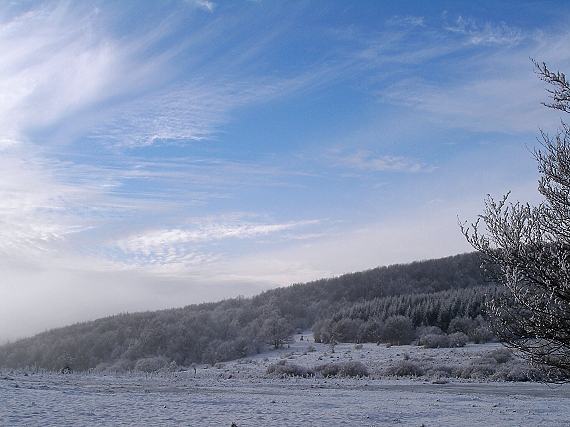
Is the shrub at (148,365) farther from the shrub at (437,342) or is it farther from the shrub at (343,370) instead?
the shrub at (437,342)

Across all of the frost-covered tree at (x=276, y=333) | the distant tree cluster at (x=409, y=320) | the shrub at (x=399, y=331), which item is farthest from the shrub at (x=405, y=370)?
the frost-covered tree at (x=276, y=333)

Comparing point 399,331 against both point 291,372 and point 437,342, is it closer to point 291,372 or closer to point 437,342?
point 437,342

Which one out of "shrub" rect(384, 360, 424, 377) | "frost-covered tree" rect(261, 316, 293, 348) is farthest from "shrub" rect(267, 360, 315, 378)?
"frost-covered tree" rect(261, 316, 293, 348)

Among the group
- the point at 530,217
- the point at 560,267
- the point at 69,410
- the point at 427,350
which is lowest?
the point at 427,350

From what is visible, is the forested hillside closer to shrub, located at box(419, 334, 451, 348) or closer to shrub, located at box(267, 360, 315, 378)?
shrub, located at box(419, 334, 451, 348)

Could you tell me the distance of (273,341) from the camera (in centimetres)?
7781

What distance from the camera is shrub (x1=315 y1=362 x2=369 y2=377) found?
3772 centimetres

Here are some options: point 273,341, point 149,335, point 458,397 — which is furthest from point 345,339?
point 458,397

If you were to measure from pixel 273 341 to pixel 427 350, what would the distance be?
27984mm

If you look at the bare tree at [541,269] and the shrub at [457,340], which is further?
the shrub at [457,340]

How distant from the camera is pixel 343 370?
126ft

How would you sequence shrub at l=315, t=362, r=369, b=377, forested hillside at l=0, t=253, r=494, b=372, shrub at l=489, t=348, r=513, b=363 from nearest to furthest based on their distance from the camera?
shrub at l=315, t=362, r=369, b=377 → shrub at l=489, t=348, r=513, b=363 → forested hillside at l=0, t=253, r=494, b=372

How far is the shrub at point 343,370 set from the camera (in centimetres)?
3772

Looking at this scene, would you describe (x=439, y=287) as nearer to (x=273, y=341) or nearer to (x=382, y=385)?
(x=273, y=341)
